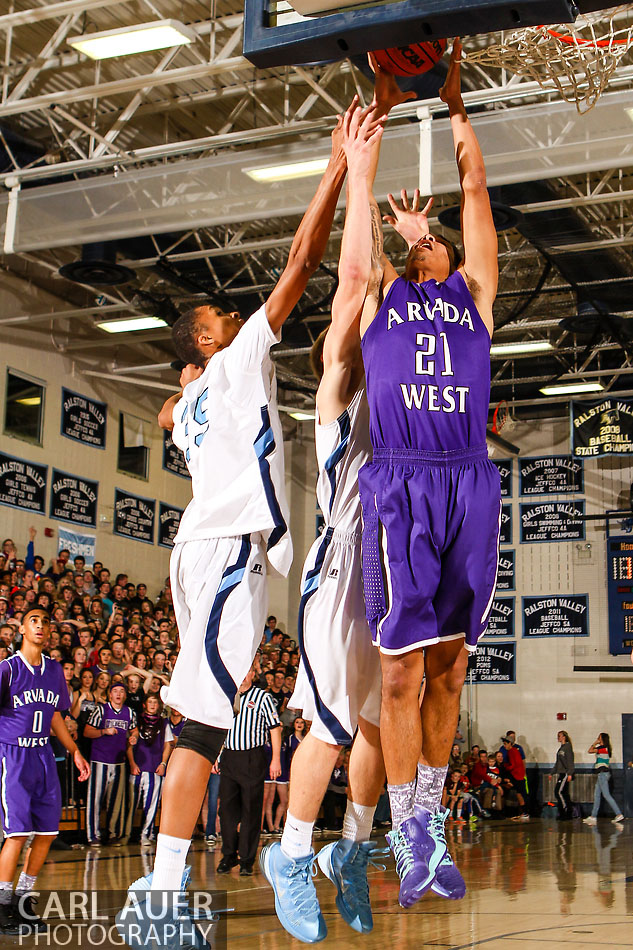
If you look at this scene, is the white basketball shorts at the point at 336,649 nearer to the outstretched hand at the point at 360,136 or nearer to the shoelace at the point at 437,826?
the shoelace at the point at 437,826

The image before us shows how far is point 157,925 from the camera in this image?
342 cm

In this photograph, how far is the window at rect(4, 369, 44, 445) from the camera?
715 inches

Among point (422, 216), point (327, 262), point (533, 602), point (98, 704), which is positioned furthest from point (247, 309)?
point (422, 216)

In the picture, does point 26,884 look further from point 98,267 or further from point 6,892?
point 98,267

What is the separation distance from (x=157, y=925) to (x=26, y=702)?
13.9ft

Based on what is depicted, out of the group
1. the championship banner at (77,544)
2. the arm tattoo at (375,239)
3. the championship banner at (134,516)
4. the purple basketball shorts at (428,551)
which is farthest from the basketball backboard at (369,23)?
the championship banner at (134,516)

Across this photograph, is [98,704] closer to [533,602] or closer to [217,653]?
[217,653]

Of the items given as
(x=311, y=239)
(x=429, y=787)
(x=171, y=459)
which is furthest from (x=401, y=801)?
(x=171, y=459)

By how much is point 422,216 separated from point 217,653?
178cm

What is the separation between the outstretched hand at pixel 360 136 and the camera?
367 centimetres

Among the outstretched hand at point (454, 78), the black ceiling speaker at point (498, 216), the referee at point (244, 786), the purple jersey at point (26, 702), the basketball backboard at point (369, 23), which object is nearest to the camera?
the basketball backboard at point (369, 23)

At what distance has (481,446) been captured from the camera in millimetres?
3471

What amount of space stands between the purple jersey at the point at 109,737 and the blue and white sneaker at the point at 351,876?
Answer: 9.04m

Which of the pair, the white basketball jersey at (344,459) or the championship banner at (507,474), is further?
the championship banner at (507,474)
